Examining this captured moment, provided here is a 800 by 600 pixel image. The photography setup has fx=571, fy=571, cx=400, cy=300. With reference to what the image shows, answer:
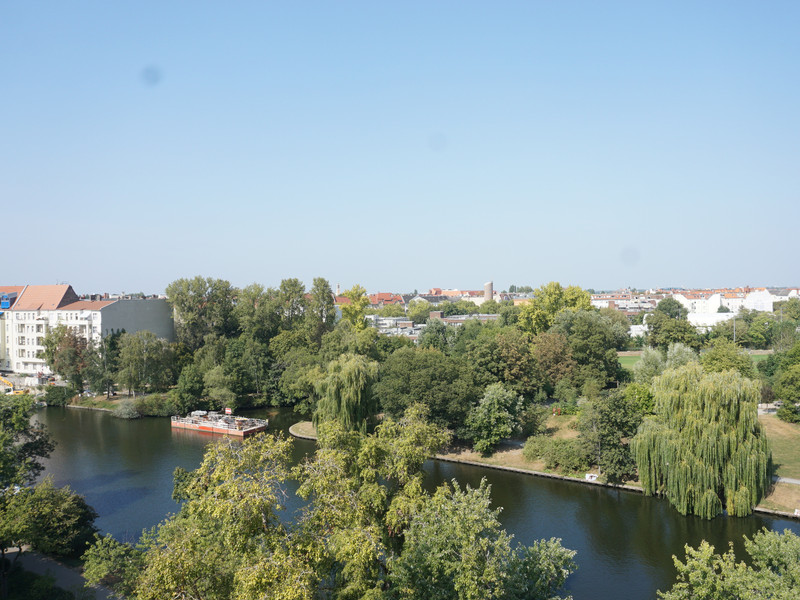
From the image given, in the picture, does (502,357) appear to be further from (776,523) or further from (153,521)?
(153,521)

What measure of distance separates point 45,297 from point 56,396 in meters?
13.3

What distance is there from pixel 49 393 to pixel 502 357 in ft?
108

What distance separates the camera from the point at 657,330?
51562 mm

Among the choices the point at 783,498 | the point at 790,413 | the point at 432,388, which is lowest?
the point at 783,498

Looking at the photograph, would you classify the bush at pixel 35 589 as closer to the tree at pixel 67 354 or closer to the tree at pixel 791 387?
the tree at pixel 67 354

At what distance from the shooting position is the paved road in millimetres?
14447

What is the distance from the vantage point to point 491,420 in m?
27.1

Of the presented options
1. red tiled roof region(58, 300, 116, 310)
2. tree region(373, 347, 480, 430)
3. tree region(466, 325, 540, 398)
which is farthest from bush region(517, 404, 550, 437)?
red tiled roof region(58, 300, 116, 310)

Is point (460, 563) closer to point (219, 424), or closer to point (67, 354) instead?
point (219, 424)

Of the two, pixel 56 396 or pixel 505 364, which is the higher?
pixel 505 364

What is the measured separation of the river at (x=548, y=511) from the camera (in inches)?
672

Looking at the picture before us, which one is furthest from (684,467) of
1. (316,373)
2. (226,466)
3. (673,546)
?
(316,373)

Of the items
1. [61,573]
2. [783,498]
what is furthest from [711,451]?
[61,573]

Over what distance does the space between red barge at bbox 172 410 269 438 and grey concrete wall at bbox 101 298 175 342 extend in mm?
14999
